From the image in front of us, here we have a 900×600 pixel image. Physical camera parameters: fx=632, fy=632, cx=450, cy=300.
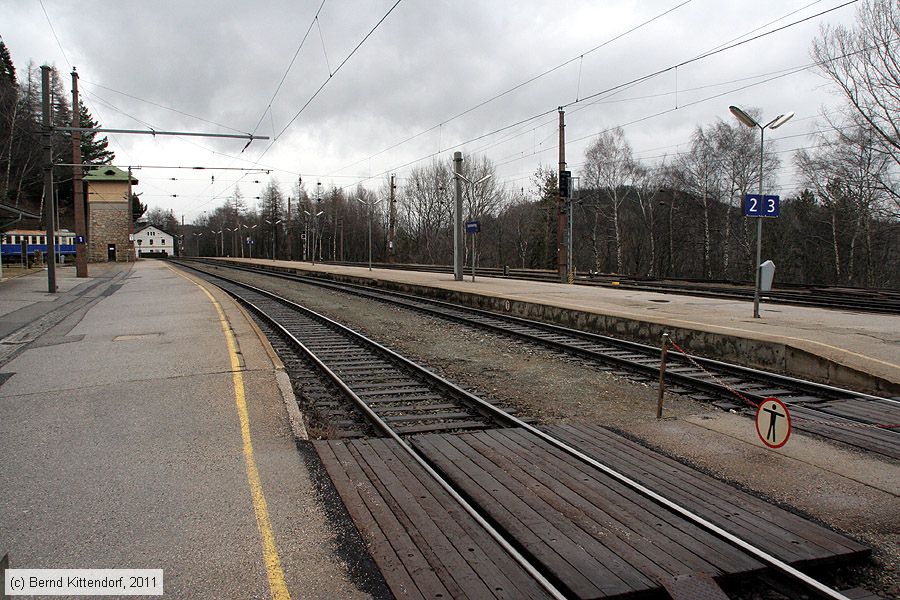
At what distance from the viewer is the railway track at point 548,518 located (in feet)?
12.1

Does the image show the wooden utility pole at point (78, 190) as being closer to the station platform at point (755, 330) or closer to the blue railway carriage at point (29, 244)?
the blue railway carriage at point (29, 244)

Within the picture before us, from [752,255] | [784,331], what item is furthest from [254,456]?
[752,255]

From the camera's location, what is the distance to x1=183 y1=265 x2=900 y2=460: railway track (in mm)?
6945

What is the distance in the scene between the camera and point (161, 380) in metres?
9.30

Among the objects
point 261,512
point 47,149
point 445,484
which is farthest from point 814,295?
point 47,149

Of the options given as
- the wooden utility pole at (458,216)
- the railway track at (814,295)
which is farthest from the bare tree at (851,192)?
Result: the wooden utility pole at (458,216)

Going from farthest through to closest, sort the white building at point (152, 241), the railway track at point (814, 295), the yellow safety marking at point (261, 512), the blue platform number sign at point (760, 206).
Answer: the white building at point (152, 241), the railway track at point (814, 295), the blue platform number sign at point (760, 206), the yellow safety marking at point (261, 512)

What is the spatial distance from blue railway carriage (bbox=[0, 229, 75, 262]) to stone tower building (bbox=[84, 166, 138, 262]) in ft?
52.3

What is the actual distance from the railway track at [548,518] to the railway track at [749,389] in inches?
98.0

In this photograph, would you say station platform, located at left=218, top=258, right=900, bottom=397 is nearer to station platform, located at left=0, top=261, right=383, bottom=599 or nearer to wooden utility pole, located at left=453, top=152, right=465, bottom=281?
wooden utility pole, located at left=453, top=152, right=465, bottom=281

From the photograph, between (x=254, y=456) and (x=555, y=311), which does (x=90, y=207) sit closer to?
(x=555, y=311)

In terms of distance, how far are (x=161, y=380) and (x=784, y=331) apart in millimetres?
11796

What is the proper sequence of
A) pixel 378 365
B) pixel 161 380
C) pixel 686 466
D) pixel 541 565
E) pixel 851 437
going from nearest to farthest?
1. pixel 541 565
2. pixel 686 466
3. pixel 851 437
4. pixel 161 380
5. pixel 378 365

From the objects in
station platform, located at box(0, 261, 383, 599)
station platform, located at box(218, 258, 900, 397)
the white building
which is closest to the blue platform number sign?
station platform, located at box(218, 258, 900, 397)
